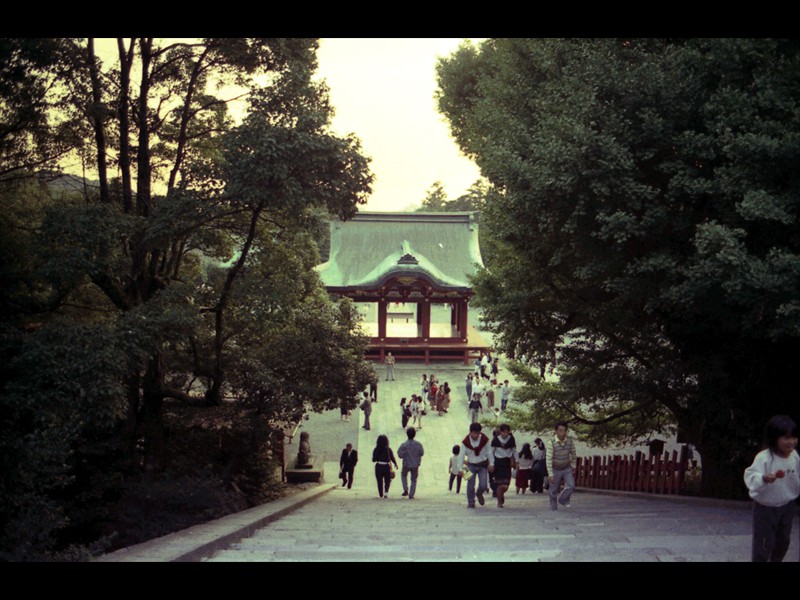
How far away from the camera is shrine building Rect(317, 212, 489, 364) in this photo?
2961 cm

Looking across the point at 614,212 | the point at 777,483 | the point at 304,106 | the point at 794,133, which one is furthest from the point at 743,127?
the point at 304,106

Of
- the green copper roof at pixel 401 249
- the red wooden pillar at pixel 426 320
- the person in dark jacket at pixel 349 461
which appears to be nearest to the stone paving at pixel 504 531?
the person in dark jacket at pixel 349 461

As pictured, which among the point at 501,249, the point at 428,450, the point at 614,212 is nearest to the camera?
the point at 614,212

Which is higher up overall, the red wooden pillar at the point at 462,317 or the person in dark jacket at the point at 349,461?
the red wooden pillar at the point at 462,317

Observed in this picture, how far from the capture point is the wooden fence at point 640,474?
11.9 m

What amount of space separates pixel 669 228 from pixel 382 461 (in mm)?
5554

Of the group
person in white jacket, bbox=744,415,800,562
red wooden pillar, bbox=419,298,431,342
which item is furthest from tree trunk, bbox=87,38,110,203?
red wooden pillar, bbox=419,298,431,342

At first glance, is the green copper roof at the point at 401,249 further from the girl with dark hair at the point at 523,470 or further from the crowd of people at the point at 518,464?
Result: the girl with dark hair at the point at 523,470

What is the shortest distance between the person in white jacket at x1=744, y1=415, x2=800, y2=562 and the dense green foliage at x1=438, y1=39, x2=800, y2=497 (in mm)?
2215

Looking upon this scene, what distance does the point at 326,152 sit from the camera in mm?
9570

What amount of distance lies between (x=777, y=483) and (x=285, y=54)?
829 centimetres

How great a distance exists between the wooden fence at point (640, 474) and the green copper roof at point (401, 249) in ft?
52.3

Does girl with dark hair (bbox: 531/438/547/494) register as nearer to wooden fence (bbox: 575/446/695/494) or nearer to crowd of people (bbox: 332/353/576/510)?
crowd of people (bbox: 332/353/576/510)

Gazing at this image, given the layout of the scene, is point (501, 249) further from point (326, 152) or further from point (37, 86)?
point (37, 86)
